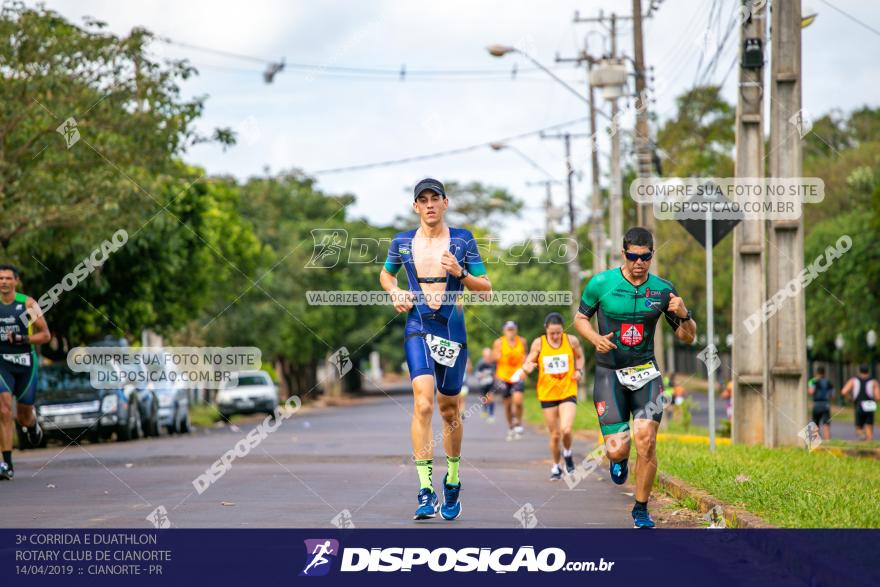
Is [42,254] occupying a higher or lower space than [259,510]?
higher

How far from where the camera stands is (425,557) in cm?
856

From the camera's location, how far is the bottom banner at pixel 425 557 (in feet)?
26.1

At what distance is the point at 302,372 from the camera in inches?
3588

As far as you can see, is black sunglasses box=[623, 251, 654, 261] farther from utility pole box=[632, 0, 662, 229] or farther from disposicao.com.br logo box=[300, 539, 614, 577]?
utility pole box=[632, 0, 662, 229]

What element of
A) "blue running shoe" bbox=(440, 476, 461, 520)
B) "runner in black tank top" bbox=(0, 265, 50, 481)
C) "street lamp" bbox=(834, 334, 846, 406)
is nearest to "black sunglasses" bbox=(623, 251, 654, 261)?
"blue running shoe" bbox=(440, 476, 461, 520)

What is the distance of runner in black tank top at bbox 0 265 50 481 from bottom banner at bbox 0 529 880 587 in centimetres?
537

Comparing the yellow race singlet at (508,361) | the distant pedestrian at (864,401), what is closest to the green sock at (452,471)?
the yellow race singlet at (508,361)

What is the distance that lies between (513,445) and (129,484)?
1114 centimetres

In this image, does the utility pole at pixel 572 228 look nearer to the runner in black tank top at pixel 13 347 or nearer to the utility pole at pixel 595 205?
the utility pole at pixel 595 205

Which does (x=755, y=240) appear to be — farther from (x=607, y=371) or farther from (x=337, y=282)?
(x=337, y=282)

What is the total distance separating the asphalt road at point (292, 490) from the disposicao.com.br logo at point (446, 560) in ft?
4.55

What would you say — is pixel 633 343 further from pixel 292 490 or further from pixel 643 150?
pixel 643 150

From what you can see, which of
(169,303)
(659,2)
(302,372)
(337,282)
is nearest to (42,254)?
(169,303)

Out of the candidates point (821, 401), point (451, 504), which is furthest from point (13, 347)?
point (821, 401)
